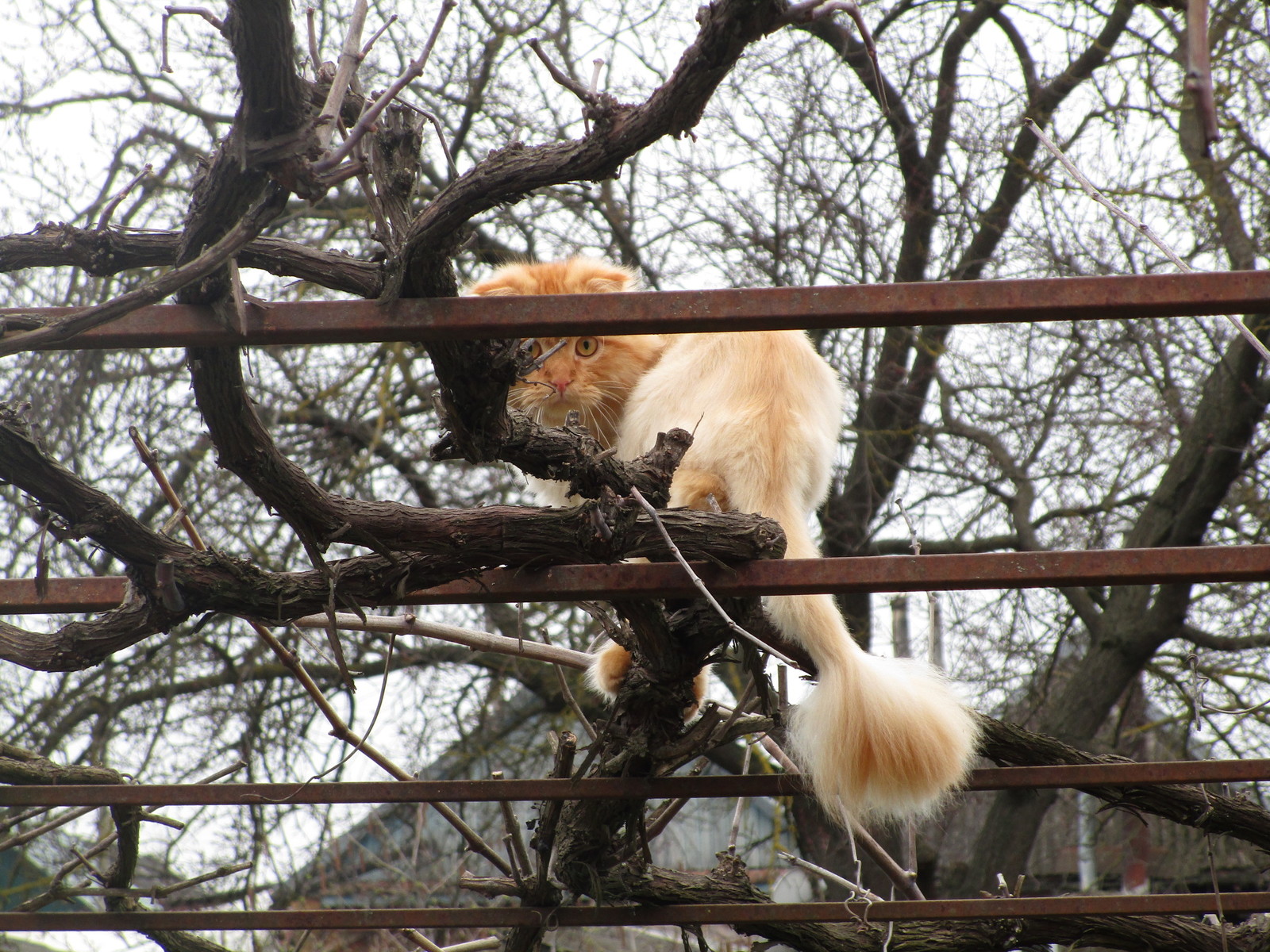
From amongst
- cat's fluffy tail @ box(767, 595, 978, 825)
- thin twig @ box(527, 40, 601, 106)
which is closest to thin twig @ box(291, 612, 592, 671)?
cat's fluffy tail @ box(767, 595, 978, 825)

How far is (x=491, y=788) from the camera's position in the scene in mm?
1918

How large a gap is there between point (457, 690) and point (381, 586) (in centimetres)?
447

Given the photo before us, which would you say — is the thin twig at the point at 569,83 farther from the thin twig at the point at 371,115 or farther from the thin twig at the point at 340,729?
the thin twig at the point at 340,729

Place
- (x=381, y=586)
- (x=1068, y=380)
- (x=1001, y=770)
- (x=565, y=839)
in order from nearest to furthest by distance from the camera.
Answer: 1. (x=381, y=586)
2. (x=1001, y=770)
3. (x=565, y=839)
4. (x=1068, y=380)

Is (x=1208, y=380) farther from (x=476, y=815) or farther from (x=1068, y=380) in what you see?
(x=476, y=815)

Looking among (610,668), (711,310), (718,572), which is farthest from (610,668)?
(711,310)

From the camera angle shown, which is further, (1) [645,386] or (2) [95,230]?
(1) [645,386]

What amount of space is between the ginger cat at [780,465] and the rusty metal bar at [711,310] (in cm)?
65

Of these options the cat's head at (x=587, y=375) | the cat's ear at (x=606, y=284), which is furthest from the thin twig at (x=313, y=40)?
the cat's ear at (x=606, y=284)

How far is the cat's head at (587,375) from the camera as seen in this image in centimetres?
288

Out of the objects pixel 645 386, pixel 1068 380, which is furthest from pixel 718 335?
pixel 1068 380

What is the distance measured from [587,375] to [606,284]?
0.34 metres

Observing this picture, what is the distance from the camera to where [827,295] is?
4.13ft

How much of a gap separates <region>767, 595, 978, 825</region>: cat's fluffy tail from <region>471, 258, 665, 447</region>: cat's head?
0.93 meters
